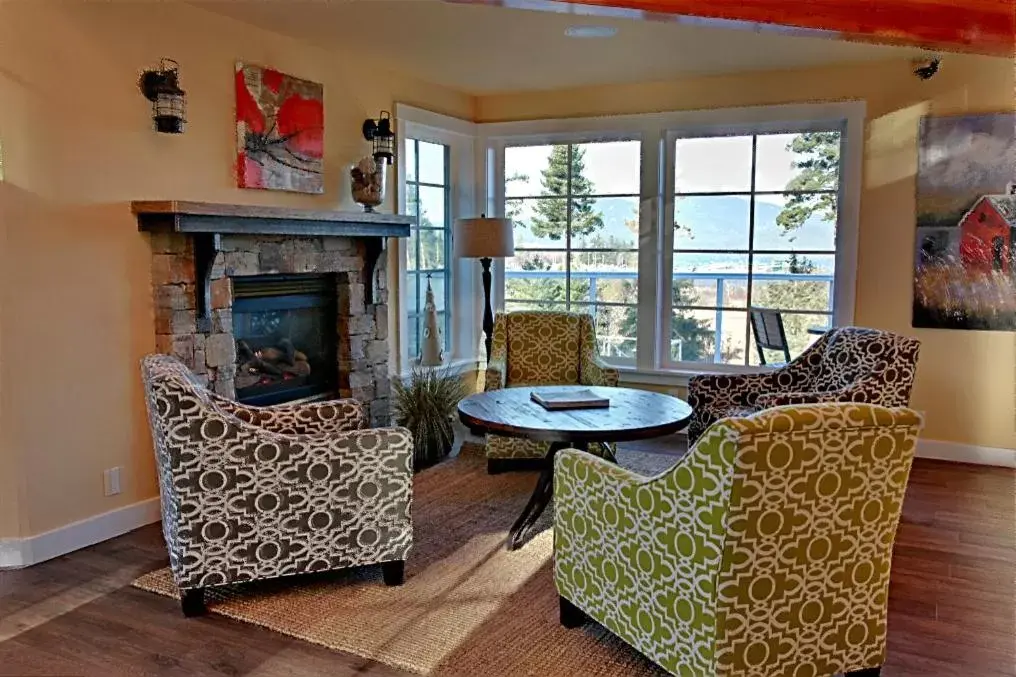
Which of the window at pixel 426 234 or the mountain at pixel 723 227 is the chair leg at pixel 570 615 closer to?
the window at pixel 426 234

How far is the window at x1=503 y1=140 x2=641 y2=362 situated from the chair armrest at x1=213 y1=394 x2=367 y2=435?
272 cm

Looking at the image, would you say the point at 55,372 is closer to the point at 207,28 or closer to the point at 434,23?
the point at 207,28

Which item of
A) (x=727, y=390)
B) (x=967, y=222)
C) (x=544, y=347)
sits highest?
(x=967, y=222)

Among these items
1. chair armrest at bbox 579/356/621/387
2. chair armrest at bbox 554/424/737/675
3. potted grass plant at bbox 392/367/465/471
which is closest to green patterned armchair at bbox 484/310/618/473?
chair armrest at bbox 579/356/621/387

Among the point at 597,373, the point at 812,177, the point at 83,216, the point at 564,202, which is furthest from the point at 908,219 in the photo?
the point at 83,216

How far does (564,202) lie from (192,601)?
12.6 ft

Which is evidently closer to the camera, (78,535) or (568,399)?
(78,535)

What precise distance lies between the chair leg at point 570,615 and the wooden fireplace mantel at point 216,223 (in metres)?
2.12

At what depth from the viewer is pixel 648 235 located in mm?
5500

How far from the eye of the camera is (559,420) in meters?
3.19

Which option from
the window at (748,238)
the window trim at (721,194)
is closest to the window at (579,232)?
the window trim at (721,194)

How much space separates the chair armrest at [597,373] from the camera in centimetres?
450

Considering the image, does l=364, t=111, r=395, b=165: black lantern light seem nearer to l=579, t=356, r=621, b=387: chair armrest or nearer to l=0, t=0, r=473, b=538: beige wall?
l=0, t=0, r=473, b=538: beige wall

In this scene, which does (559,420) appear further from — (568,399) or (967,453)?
(967,453)
